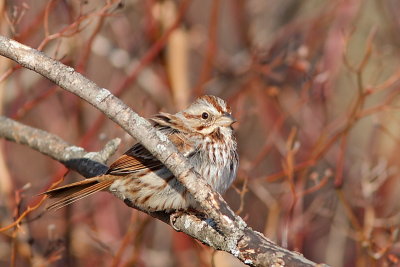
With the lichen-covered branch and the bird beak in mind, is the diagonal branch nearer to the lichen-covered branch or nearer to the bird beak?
the bird beak

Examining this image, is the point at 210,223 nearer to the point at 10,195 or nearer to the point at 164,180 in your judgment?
the point at 164,180

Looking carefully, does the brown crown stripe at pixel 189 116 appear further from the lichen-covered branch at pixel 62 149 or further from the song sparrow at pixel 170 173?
the lichen-covered branch at pixel 62 149

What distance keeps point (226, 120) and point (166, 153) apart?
1.18 m

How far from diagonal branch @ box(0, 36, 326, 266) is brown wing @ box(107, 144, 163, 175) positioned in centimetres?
95

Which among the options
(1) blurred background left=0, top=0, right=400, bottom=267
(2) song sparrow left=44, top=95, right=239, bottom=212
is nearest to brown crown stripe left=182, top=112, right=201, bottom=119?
(2) song sparrow left=44, top=95, right=239, bottom=212

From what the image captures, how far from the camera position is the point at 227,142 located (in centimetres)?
419

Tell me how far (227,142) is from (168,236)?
245 cm

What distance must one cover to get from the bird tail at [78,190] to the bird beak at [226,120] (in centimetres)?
77

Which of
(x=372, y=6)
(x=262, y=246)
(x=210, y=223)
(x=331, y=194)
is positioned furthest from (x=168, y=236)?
(x=372, y=6)

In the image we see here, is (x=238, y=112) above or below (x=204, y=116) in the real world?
→ above

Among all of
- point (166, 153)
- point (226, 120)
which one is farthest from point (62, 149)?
point (166, 153)

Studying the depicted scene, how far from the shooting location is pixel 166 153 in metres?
3.05

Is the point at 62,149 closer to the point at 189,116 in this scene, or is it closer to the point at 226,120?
the point at 189,116

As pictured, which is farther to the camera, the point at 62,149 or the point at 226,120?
the point at 62,149
